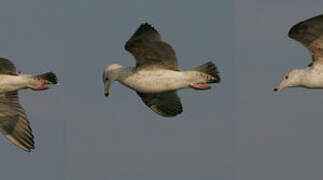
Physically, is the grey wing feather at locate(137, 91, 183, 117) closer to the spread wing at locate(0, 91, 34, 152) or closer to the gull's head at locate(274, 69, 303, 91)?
the gull's head at locate(274, 69, 303, 91)

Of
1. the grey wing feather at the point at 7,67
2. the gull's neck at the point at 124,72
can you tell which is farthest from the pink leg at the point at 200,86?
the grey wing feather at the point at 7,67

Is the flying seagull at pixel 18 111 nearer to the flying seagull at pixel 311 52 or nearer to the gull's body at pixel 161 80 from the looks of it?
the gull's body at pixel 161 80

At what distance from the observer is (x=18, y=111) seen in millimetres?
22312

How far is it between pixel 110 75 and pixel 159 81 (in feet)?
5.01

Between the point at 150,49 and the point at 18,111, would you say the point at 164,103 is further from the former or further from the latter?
the point at 18,111

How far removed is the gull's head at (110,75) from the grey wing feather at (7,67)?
223 centimetres

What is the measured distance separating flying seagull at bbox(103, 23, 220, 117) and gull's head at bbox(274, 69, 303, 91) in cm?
173

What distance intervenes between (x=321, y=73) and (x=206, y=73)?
265cm

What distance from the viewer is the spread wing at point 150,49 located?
2006 centimetres

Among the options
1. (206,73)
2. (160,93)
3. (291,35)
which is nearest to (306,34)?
(291,35)

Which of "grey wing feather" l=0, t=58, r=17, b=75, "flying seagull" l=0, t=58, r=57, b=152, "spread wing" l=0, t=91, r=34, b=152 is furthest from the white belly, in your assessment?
"spread wing" l=0, t=91, r=34, b=152

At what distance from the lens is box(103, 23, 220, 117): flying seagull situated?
20.2 metres

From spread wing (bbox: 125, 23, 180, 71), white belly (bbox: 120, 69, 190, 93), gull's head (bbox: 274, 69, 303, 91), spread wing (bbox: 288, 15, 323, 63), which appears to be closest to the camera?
spread wing (bbox: 288, 15, 323, 63)

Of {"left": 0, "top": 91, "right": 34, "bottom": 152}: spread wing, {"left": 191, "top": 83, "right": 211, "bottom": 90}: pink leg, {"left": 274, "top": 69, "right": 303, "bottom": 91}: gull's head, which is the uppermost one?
{"left": 274, "top": 69, "right": 303, "bottom": 91}: gull's head
